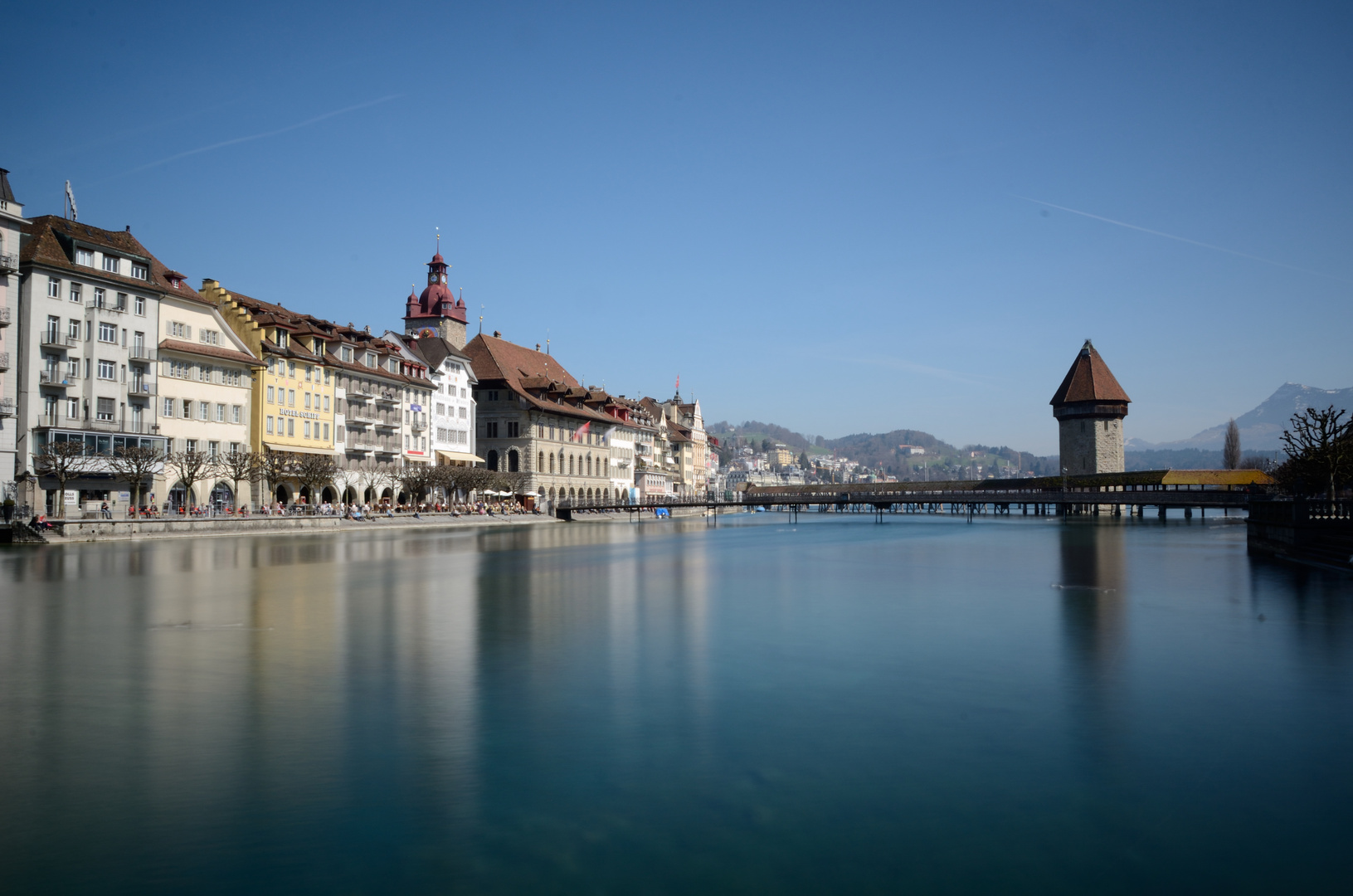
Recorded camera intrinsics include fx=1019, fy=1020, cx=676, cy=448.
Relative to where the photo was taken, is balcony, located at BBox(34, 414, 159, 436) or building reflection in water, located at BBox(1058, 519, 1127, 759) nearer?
building reflection in water, located at BBox(1058, 519, 1127, 759)

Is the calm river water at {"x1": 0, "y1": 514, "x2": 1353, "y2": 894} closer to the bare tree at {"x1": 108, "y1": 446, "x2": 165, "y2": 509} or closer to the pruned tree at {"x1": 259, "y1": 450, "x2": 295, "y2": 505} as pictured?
the bare tree at {"x1": 108, "y1": 446, "x2": 165, "y2": 509}

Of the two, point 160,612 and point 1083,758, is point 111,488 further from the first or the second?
point 1083,758

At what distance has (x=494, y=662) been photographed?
16875 mm

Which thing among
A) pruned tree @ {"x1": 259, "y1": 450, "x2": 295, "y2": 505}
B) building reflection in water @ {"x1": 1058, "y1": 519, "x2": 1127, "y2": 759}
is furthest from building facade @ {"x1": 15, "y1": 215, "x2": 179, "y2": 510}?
building reflection in water @ {"x1": 1058, "y1": 519, "x2": 1127, "y2": 759}

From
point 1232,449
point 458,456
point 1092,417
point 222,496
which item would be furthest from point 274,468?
point 1232,449

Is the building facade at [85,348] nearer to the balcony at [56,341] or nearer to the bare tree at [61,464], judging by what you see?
the balcony at [56,341]

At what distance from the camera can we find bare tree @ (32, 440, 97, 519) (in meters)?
45.2

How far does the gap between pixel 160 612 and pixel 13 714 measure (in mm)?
9746

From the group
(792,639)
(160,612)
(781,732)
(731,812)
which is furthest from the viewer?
(160,612)

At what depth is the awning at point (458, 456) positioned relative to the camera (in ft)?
274

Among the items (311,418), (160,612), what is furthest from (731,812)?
(311,418)

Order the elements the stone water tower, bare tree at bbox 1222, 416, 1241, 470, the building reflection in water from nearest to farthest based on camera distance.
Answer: the building reflection in water
the stone water tower
bare tree at bbox 1222, 416, 1241, 470

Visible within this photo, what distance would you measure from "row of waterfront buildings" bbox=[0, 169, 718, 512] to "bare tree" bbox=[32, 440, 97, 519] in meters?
0.40

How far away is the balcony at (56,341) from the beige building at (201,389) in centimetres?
562
